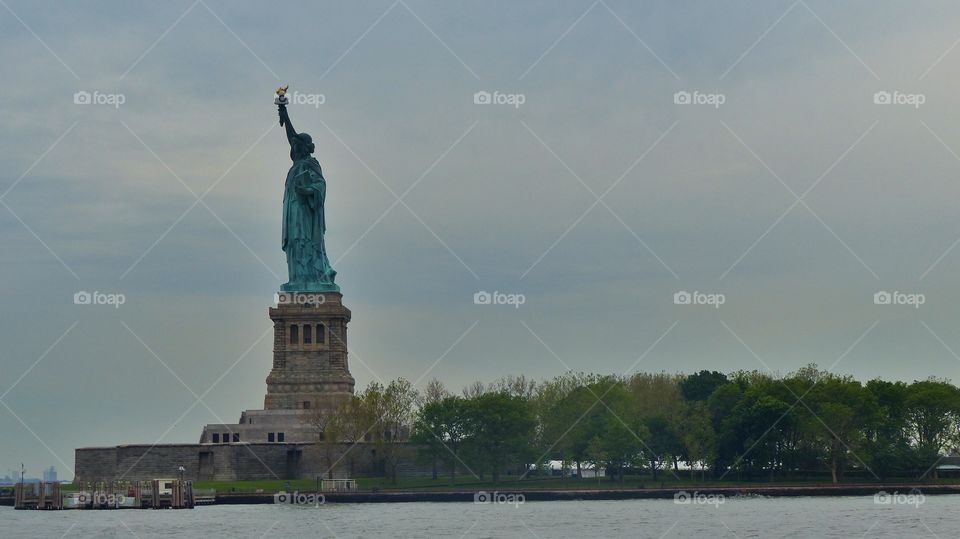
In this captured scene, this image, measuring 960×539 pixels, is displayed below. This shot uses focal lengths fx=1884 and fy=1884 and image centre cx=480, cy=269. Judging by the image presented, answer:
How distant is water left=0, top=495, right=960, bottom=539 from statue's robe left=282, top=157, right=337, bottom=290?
79.4ft

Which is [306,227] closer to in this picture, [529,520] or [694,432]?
[694,432]

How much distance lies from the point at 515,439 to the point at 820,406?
20.2 m

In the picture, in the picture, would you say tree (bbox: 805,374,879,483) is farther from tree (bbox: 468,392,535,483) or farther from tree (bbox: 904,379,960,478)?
tree (bbox: 468,392,535,483)

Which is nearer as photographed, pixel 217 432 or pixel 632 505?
pixel 632 505

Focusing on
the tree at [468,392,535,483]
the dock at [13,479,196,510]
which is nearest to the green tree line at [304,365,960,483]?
the tree at [468,392,535,483]

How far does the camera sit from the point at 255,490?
120 m

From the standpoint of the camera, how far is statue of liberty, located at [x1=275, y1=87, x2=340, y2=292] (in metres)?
133

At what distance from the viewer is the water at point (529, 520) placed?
88438 mm

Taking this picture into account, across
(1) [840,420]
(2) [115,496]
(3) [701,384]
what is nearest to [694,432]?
(1) [840,420]

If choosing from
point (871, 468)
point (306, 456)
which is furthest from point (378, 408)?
point (871, 468)

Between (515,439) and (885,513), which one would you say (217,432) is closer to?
(515,439)

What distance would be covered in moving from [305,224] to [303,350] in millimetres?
9148

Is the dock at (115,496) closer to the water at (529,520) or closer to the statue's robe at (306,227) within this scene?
the water at (529,520)

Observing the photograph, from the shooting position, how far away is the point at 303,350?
132750 mm
